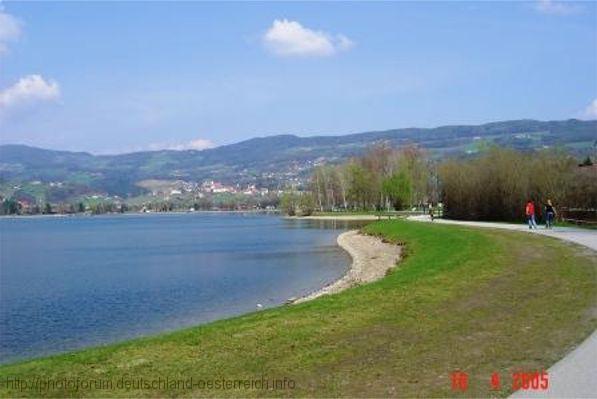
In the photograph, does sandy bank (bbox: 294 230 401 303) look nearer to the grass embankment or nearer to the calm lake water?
the calm lake water

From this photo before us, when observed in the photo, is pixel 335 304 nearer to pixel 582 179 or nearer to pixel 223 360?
pixel 223 360

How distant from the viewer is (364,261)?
4550cm

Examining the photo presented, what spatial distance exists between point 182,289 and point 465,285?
859 inches

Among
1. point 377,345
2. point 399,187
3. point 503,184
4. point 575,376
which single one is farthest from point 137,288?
point 399,187

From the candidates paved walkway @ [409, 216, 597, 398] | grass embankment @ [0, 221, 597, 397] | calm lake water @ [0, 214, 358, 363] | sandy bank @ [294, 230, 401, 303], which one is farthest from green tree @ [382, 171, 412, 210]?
paved walkway @ [409, 216, 597, 398]

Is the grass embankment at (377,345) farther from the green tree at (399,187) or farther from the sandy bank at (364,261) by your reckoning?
the green tree at (399,187)

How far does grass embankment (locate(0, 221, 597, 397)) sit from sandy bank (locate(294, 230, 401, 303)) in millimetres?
11875

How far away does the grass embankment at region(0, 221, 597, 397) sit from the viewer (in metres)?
9.95

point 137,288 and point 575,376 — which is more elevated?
point 575,376

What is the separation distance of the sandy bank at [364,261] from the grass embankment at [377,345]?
11.9 meters

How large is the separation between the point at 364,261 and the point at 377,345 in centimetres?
3352

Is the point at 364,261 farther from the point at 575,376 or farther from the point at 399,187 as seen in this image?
the point at 399,187
